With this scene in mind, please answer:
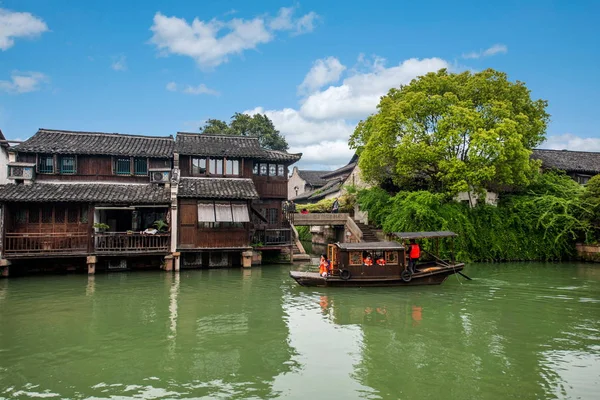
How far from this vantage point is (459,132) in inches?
970

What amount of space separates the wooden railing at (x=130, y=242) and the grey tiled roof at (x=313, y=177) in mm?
33460

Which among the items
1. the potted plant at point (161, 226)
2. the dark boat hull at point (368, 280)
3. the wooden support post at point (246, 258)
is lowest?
the dark boat hull at point (368, 280)

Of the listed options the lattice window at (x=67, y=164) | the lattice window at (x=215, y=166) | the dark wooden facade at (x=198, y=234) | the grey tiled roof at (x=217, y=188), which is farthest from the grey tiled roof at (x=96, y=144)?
the dark wooden facade at (x=198, y=234)

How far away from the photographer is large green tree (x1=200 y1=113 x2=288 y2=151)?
49.5 meters

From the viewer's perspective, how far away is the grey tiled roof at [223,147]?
2427 cm

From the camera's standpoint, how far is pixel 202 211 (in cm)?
2194

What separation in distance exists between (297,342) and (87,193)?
15230mm

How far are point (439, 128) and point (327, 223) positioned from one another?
32.4ft

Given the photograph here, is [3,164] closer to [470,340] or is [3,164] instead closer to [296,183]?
[470,340]

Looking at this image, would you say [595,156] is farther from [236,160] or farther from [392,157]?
[236,160]

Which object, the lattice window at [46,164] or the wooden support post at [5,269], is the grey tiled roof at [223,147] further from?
the wooden support post at [5,269]

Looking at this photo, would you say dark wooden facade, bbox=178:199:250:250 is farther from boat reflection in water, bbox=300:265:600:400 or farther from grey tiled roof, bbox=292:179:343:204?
grey tiled roof, bbox=292:179:343:204

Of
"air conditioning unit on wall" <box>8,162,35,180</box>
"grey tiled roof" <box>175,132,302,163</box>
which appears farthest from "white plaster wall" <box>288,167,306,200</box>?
"air conditioning unit on wall" <box>8,162,35,180</box>

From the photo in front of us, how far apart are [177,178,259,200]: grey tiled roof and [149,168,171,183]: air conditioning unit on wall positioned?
802 mm
